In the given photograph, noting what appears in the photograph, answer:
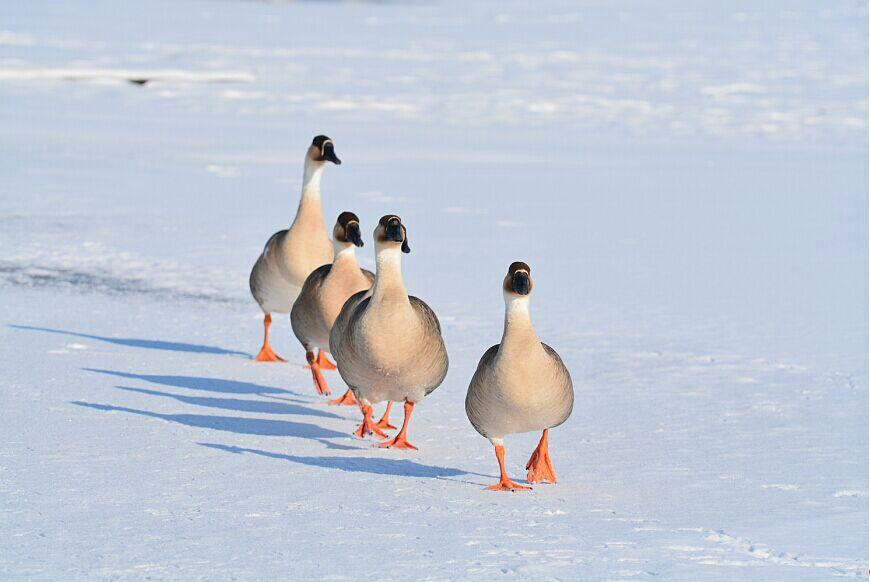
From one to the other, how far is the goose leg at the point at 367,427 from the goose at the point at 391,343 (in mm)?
17

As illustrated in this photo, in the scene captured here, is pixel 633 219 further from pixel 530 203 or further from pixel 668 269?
pixel 668 269

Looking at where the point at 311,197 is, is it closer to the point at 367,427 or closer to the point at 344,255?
the point at 344,255

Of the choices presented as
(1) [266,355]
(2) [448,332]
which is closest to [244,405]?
(1) [266,355]

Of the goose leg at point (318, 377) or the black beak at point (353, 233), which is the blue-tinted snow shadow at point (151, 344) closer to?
the goose leg at point (318, 377)

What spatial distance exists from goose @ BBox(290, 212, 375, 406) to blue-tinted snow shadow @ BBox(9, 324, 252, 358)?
3.90ft

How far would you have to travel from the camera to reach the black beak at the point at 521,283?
18.6 ft

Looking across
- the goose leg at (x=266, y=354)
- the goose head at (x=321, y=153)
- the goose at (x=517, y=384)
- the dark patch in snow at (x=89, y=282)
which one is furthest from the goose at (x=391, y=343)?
the dark patch in snow at (x=89, y=282)

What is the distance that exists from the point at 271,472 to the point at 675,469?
1.95 meters

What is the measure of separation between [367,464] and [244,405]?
143 cm

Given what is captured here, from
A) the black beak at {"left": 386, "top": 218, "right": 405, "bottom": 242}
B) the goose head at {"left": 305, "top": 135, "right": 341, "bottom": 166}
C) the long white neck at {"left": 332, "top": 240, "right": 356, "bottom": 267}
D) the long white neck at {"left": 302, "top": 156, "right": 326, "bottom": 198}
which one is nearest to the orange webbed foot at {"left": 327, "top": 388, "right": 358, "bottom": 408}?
the long white neck at {"left": 332, "top": 240, "right": 356, "bottom": 267}

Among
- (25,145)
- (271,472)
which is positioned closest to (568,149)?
(25,145)

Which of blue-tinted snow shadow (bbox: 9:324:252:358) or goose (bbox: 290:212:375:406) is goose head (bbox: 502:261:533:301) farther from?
blue-tinted snow shadow (bbox: 9:324:252:358)

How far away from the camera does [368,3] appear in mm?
73500

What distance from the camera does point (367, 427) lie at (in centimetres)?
672
